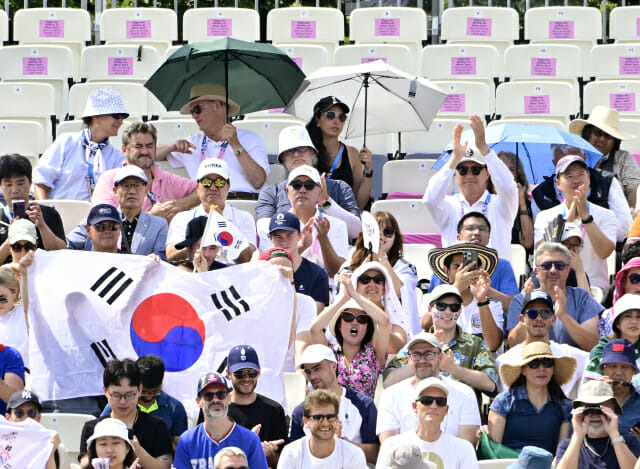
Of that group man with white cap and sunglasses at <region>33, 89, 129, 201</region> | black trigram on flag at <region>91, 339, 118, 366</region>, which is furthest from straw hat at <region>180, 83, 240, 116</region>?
black trigram on flag at <region>91, 339, 118, 366</region>

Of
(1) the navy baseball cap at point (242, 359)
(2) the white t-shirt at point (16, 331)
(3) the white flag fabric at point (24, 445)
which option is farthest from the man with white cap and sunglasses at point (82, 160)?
(3) the white flag fabric at point (24, 445)

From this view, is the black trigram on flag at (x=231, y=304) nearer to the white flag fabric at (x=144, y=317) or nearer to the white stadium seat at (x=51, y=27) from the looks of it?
the white flag fabric at (x=144, y=317)

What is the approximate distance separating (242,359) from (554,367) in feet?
6.39

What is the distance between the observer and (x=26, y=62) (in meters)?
14.9

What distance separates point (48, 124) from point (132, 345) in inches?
186

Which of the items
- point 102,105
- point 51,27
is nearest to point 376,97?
point 102,105

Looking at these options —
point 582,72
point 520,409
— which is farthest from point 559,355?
point 582,72

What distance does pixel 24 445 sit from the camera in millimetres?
8586

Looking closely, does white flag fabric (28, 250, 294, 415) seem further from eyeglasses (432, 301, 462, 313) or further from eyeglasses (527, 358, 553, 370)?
eyeglasses (527, 358, 553, 370)

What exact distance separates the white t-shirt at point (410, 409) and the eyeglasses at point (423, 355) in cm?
16

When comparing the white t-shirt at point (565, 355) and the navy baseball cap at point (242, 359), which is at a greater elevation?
the navy baseball cap at point (242, 359)

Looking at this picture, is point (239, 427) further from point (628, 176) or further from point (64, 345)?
point (628, 176)

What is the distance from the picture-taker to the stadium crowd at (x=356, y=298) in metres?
8.73

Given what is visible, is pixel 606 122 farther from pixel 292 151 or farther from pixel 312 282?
pixel 312 282
